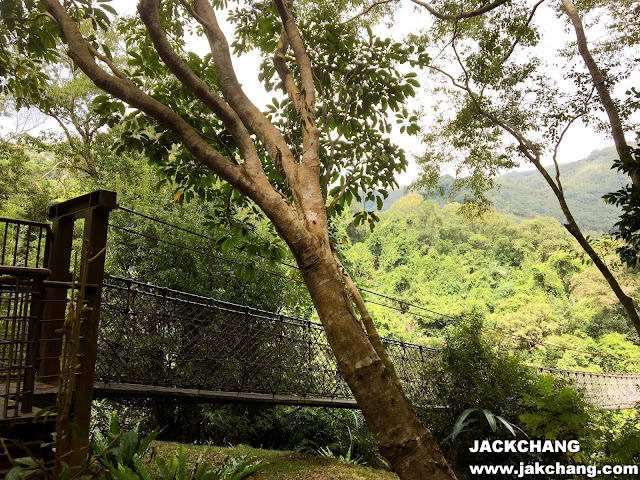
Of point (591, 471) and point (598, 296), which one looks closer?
point (591, 471)

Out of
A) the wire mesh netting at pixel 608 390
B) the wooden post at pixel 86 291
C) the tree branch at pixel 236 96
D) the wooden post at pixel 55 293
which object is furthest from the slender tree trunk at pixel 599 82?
the wire mesh netting at pixel 608 390

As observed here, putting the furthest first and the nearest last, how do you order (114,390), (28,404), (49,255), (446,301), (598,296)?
(446,301)
(598,296)
(114,390)
(49,255)
(28,404)

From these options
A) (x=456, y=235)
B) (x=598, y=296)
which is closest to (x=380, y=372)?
(x=598, y=296)

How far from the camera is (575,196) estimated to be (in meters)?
32.6

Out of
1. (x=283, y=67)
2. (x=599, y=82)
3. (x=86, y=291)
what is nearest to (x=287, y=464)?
(x=86, y=291)

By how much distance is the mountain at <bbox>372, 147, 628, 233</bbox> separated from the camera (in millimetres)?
28609

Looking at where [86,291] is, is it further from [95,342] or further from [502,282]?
[502,282]

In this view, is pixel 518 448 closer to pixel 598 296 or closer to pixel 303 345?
pixel 303 345

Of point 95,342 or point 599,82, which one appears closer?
point 95,342

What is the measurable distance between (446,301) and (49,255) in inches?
552

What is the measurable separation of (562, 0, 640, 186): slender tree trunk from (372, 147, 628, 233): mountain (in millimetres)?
22101

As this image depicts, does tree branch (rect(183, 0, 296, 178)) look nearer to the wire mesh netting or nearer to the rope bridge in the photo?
the rope bridge

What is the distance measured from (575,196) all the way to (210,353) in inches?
1385

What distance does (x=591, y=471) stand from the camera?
2.36 m
